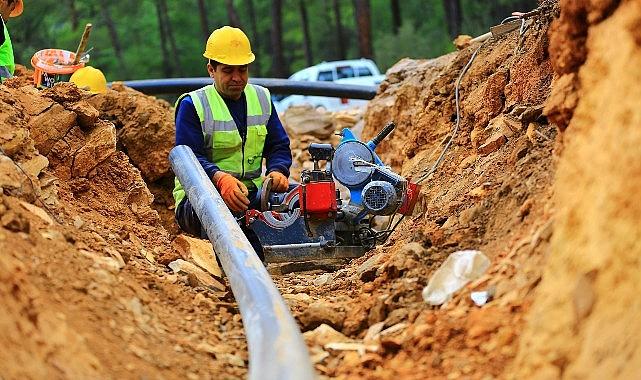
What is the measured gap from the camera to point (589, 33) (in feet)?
14.4

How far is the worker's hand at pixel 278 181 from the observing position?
730 cm

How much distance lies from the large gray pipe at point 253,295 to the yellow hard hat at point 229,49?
880 millimetres

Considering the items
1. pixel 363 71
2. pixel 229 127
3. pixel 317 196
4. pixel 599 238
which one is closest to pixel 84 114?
pixel 229 127

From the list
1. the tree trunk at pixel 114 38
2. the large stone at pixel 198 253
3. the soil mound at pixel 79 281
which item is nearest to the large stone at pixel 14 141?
the soil mound at pixel 79 281

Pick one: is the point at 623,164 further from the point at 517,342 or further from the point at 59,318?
the point at 59,318

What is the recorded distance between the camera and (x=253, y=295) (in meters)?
4.52

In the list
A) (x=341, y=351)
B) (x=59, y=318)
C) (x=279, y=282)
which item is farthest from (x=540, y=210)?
(x=279, y=282)

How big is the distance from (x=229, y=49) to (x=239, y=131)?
616mm

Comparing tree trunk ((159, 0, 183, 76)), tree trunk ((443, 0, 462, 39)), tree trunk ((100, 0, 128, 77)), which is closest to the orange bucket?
tree trunk ((443, 0, 462, 39))

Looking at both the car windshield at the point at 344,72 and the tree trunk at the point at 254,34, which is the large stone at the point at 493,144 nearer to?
the car windshield at the point at 344,72

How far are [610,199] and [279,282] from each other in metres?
3.76

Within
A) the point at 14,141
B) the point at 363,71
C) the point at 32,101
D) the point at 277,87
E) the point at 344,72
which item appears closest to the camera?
the point at 14,141

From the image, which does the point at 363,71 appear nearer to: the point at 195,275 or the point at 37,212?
the point at 195,275

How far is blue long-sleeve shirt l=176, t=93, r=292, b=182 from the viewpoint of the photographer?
709cm
